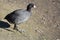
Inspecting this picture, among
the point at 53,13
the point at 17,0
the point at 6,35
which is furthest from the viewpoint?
the point at 17,0

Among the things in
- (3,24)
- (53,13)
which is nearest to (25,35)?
(3,24)

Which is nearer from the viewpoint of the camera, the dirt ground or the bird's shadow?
the dirt ground

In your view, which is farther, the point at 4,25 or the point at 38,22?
the point at 38,22

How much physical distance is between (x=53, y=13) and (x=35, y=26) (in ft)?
6.96

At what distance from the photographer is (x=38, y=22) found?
11430 mm

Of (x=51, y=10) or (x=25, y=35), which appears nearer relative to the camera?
(x=25, y=35)

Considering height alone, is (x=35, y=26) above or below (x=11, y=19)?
below

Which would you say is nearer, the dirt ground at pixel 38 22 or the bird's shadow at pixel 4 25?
the dirt ground at pixel 38 22

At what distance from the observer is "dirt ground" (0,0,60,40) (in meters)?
10.1

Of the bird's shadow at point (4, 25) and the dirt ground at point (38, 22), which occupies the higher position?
the bird's shadow at point (4, 25)

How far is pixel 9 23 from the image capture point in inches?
432

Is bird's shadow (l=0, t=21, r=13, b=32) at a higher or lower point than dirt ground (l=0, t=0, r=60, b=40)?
higher

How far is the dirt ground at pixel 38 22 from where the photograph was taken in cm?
1015

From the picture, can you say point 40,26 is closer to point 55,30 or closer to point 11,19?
point 55,30
